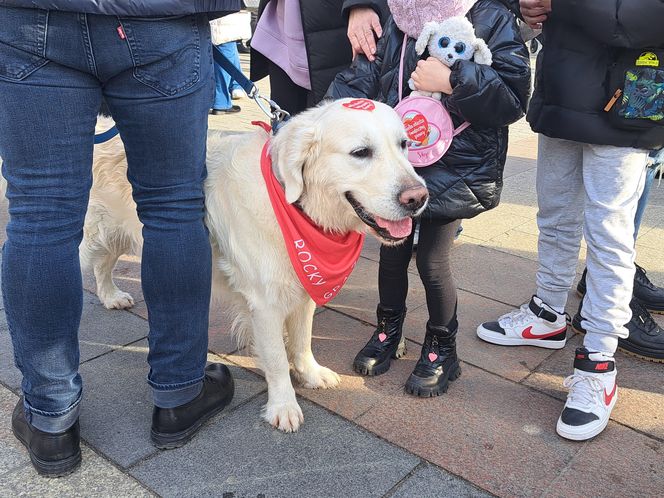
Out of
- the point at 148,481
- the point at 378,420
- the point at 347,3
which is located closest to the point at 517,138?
the point at 347,3

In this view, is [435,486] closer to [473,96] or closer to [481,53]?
[473,96]

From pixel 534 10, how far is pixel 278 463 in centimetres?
220

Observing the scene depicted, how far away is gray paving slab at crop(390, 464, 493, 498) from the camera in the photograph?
7.39ft

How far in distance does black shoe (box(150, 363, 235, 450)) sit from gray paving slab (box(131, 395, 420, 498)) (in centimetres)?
5

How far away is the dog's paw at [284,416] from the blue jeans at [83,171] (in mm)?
424

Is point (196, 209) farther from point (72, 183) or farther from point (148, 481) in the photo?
point (148, 481)

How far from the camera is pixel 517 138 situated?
8484 mm

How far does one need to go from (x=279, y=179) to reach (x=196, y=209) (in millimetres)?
399

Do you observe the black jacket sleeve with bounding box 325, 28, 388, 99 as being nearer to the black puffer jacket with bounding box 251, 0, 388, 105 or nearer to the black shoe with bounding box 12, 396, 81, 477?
the black puffer jacket with bounding box 251, 0, 388, 105

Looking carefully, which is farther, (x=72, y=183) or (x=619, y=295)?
(x=619, y=295)

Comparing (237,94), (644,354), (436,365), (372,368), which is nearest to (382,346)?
(372,368)

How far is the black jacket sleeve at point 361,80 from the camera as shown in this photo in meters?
2.83

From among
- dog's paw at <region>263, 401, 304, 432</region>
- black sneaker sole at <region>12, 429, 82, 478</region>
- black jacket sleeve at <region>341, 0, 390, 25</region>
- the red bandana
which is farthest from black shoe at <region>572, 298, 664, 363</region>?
black sneaker sole at <region>12, 429, 82, 478</region>

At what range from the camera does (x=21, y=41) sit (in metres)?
1.83
